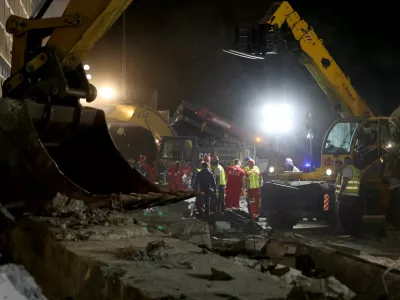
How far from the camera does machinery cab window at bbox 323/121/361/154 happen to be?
11961 mm

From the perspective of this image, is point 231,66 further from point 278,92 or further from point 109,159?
point 109,159

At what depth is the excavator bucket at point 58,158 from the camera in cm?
469

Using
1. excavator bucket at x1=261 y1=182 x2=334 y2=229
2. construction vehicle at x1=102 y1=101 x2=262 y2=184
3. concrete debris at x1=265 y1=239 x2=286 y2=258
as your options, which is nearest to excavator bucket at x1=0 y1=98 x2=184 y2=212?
concrete debris at x1=265 y1=239 x2=286 y2=258

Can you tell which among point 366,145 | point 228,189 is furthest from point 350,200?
point 228,189

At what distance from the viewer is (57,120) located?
5.53 m

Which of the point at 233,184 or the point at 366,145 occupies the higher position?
the point at 366,145

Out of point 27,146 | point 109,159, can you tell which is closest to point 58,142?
point 109,159

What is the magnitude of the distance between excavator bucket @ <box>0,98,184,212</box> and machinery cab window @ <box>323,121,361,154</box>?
24.4 feet

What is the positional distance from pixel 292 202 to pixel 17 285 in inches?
314

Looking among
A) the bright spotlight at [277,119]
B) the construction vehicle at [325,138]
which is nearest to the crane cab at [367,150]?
the construction vehicle at [325,138]

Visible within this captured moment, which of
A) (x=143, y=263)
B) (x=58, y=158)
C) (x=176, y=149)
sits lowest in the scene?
(x=143, y=263)

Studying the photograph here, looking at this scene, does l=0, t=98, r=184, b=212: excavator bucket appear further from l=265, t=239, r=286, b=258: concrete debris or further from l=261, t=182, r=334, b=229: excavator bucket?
l=261, t=182, r=334, b=229: excavator bucket

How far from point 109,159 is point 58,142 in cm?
60

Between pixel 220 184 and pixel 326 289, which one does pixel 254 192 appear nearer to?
pixel 220 184
